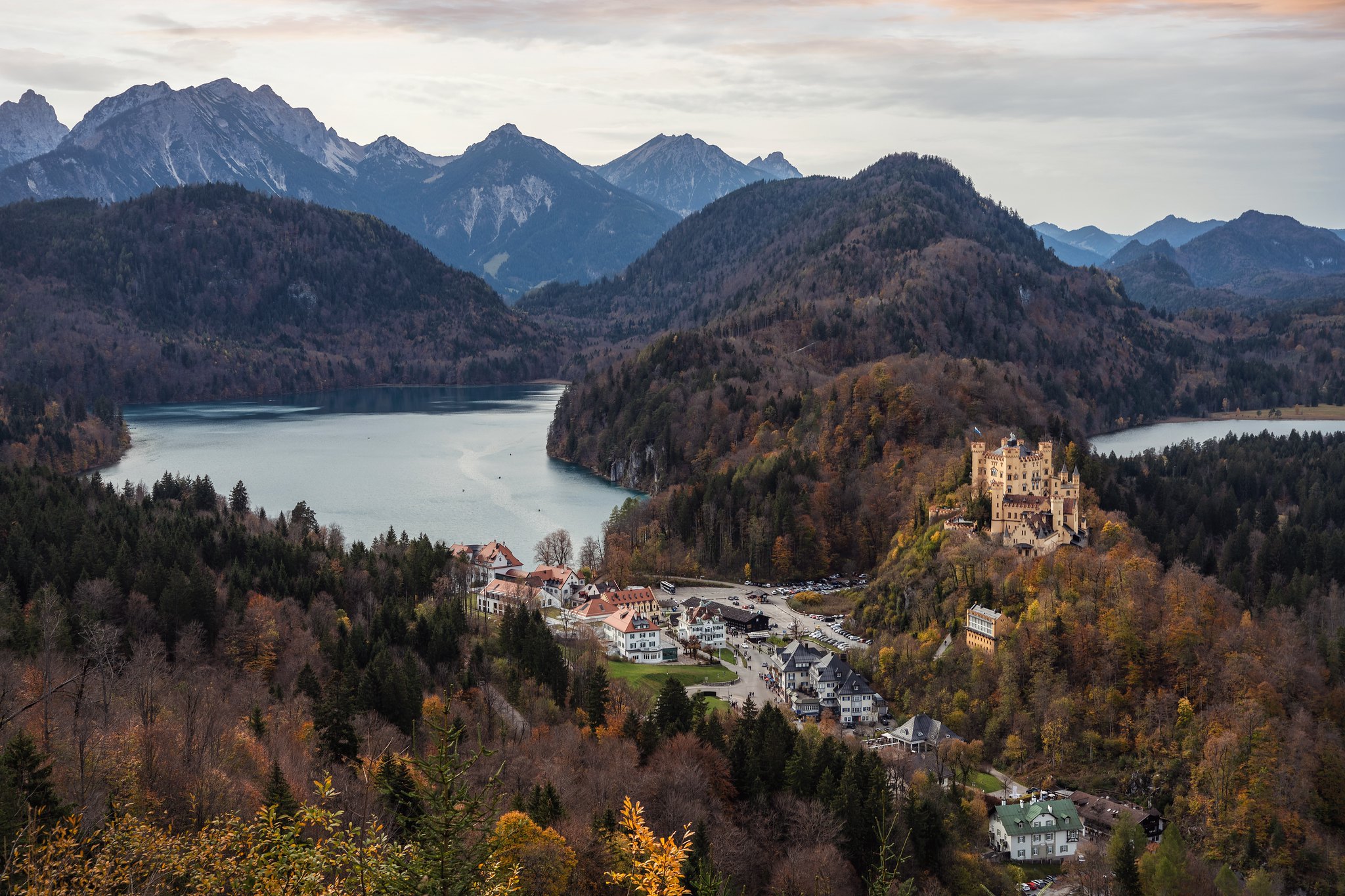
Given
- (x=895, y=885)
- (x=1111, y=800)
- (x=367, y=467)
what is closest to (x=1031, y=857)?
(x=1111, y=800)

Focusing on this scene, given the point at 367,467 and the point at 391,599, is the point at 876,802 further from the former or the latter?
the point at 367,467

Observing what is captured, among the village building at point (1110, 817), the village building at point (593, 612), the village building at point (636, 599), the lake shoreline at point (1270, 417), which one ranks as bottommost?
the village building at point (1110, 817)

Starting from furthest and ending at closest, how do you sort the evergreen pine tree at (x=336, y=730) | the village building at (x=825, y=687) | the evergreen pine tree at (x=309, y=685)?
the village building at (x=825, y=687) → the evergreen pine tree at (x=309, y=685) → the evergreen pine tree at (x=336, y=730)

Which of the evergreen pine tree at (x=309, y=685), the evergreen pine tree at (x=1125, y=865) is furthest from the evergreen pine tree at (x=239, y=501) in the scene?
the evergreen pine tree at (x=1125, y=865)

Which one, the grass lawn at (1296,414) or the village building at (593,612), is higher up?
the grass lawn at (1296,414)

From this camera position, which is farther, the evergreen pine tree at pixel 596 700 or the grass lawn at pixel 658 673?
the grass lawn at pixel 658 673

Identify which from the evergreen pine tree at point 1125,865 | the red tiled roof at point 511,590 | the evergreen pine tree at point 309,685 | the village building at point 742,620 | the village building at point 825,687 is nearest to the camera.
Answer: the evergreen pine tree at point 1125,865

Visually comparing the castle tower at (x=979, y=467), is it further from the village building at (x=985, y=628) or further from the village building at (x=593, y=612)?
the village building at (x=593, y=612)

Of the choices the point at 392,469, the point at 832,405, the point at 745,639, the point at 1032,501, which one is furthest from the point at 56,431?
the point at 1032,501
